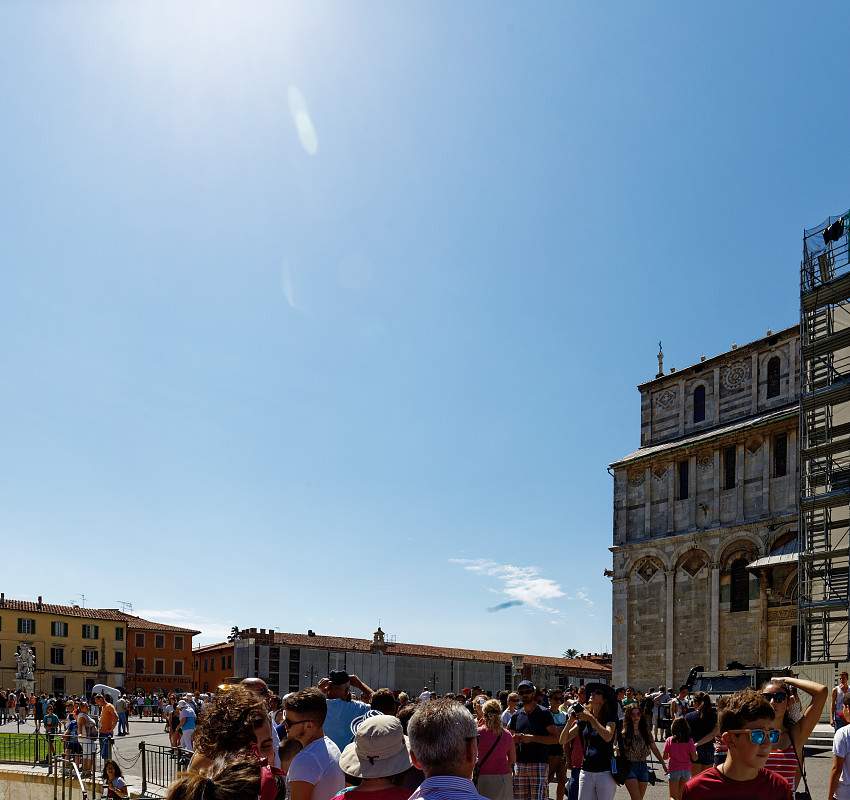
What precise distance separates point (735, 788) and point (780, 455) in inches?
1290

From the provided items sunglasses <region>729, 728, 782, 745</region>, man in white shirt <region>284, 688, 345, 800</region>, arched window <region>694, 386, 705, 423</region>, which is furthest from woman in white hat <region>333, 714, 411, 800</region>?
arched window <region>694, 386, 705, 423</region>

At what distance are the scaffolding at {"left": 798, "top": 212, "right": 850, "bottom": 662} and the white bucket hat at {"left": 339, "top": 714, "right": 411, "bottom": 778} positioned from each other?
24.6 meters

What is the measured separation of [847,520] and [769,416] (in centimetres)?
858

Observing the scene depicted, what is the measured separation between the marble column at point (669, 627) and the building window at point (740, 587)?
2.91m

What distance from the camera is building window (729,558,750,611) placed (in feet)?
112

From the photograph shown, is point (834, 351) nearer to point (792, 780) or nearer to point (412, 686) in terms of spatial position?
point (792, 780)

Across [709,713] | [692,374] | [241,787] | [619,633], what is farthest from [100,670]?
[241,787]

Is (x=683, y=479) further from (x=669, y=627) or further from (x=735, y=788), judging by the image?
(x=735, y=788)

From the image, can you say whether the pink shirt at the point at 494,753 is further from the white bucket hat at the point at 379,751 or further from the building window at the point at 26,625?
the building window at the point at 26,625

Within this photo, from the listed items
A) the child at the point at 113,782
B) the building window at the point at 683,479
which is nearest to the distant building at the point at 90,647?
the building window at the point at 683,479

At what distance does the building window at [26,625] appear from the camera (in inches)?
2699

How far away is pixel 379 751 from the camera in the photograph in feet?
12.6

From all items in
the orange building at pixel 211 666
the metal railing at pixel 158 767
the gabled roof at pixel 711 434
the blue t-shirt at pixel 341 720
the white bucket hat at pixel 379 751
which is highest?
the gabled roof at pixel 711 434

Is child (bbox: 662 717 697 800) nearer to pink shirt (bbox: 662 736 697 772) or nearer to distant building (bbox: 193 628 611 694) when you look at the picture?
pink shirt (bbox: 662 736 697 772)
